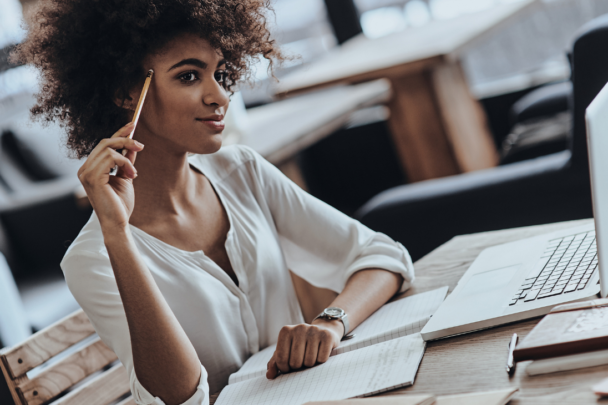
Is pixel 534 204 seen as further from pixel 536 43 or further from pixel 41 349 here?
pixel 536 43

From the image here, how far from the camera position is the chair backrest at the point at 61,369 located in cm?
113

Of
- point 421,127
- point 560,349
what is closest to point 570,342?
point 560,349

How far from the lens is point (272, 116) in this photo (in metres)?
3.42

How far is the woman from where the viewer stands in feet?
3.56

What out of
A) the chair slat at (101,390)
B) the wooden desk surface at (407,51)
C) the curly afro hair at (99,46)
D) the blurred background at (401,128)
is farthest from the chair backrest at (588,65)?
the chair slat at (101,390)

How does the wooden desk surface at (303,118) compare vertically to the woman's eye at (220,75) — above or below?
below

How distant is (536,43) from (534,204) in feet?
8.93

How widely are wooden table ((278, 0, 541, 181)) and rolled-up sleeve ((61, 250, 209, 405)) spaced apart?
1890 millimetres

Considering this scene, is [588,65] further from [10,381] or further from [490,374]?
[10,381]

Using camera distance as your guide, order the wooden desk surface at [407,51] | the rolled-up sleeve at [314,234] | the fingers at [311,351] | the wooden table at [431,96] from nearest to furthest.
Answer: the fingers at [311,351] < the rolled-up sleeve at [314,234] < the wooden desk surface at [407,51] < the wooden table at [431,96]

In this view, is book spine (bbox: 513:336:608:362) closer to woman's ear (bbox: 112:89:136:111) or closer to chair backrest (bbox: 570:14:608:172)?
woman's ear (bbox: 112:89:136:111)

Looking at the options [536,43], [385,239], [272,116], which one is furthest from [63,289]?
[536,43]

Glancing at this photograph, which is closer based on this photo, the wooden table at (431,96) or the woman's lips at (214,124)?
the woman's lips at (214,124)

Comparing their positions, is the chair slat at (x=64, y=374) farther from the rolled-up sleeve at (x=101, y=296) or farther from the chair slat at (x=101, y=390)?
the rolled-up sleeve at (x=101, y=296)
